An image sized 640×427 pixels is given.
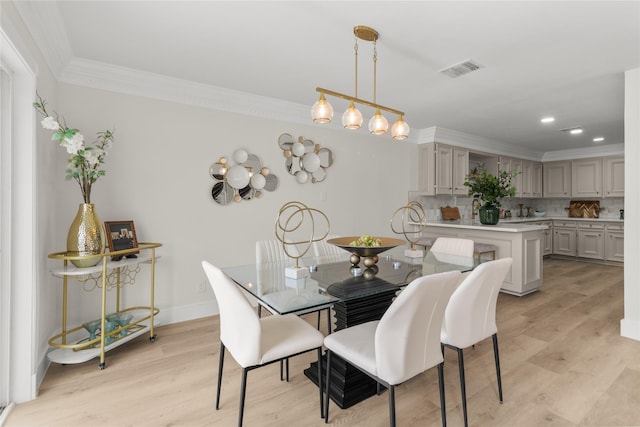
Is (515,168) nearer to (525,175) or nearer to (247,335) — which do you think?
(525,175)

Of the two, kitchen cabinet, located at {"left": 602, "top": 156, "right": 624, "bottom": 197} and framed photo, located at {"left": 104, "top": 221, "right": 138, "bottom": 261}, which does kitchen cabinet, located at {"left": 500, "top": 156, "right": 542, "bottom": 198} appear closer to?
kitchen cabinet, located at {"left": 602, "top": 156, "right": 624, "bottom": 197}

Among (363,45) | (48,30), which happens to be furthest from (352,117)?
(48,30)

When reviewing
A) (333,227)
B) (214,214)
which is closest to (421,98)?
(333,227)

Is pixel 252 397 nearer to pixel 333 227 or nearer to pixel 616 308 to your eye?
pixel 333 227

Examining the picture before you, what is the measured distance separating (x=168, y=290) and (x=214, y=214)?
828 mm

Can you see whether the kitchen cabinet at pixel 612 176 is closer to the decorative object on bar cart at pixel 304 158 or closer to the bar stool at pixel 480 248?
the bar stool at pixel 480 248

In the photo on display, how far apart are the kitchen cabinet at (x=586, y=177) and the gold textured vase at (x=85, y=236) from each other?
789 centimetres

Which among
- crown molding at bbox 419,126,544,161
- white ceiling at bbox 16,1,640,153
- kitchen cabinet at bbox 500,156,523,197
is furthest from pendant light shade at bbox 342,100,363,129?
kitchen cabinet at bbox 500,156,523,197

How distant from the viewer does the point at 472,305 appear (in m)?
1.73

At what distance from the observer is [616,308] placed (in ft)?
11.6

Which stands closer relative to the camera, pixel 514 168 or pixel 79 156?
pixel 79 156

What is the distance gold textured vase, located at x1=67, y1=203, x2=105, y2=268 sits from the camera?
2254 mm

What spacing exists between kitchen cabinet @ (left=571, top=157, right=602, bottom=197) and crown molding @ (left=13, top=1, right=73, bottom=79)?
8.05m

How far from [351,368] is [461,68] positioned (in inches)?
95.7
